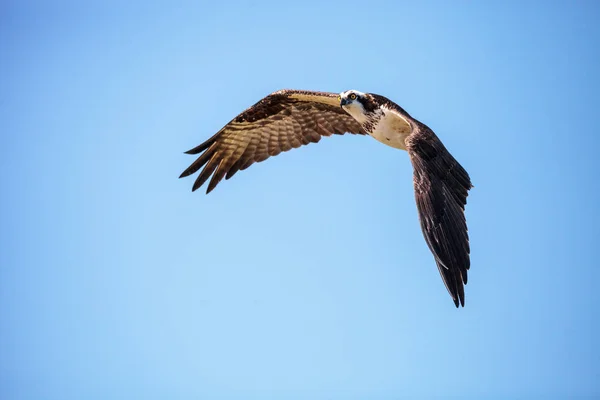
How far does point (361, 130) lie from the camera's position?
1542 centimetres

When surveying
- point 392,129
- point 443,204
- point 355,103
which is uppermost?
point 355,103

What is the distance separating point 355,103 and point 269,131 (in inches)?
92.0

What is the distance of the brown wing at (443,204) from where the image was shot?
10.4 meters

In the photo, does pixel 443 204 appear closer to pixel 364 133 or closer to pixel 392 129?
pixel 392 129

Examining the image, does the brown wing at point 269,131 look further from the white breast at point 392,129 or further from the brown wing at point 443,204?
the brown wing at point 443,204

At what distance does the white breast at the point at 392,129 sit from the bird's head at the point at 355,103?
33cm

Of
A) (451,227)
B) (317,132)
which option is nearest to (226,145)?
(317,132)

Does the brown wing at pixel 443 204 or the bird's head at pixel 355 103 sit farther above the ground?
the bird's head at pixel 355 103

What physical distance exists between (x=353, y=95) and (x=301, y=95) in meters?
1.35

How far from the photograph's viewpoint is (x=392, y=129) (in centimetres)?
1390

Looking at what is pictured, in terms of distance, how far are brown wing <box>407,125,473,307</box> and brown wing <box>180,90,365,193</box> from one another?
10.4 feet

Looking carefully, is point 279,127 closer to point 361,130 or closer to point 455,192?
point 361,130

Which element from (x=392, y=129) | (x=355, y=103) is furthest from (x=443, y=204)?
(x=355, y=103)

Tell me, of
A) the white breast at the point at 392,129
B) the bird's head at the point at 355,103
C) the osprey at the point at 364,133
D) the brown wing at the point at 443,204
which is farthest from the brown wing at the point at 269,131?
the brown wing at the point at 443,204
